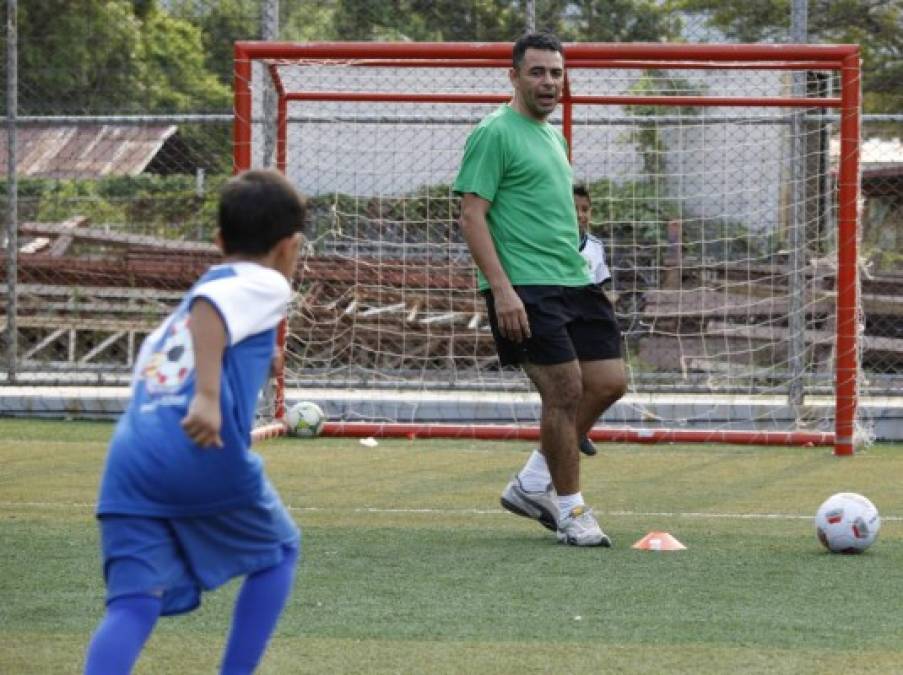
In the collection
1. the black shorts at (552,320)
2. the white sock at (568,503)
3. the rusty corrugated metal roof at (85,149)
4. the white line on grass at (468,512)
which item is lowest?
the white line on grass at (468,512)

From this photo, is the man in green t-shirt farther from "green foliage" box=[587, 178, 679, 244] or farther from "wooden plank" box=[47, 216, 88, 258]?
"wooden plank" box=[47, 216, 88, 258]

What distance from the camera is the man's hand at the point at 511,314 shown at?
6773 mm

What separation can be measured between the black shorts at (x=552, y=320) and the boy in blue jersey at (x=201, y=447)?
310 cm

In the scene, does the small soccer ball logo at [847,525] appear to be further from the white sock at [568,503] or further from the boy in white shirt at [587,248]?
the boy in white shirt at [587,248]

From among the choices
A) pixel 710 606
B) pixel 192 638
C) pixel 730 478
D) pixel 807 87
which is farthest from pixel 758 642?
pixel 807 87

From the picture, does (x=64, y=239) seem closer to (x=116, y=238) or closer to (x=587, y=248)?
(x=116, y=238)

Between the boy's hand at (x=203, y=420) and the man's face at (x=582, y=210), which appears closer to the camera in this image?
the boy's hand at (x=203, y=420)

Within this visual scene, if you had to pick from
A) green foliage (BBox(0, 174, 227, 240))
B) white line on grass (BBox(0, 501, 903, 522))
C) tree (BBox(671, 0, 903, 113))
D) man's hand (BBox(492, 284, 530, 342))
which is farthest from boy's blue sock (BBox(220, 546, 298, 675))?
green foliage (BBox(0, 174, 227, 240))

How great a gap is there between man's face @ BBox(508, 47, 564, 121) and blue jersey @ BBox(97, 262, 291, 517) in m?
3.38

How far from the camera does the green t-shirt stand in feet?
23.0

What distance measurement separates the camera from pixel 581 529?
22.4 feet

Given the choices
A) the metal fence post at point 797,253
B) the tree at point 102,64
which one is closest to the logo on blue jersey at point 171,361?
the metal fence post at point 797,253

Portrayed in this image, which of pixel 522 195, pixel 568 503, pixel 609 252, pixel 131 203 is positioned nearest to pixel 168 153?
pixel 131 203

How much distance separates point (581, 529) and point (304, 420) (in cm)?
460
